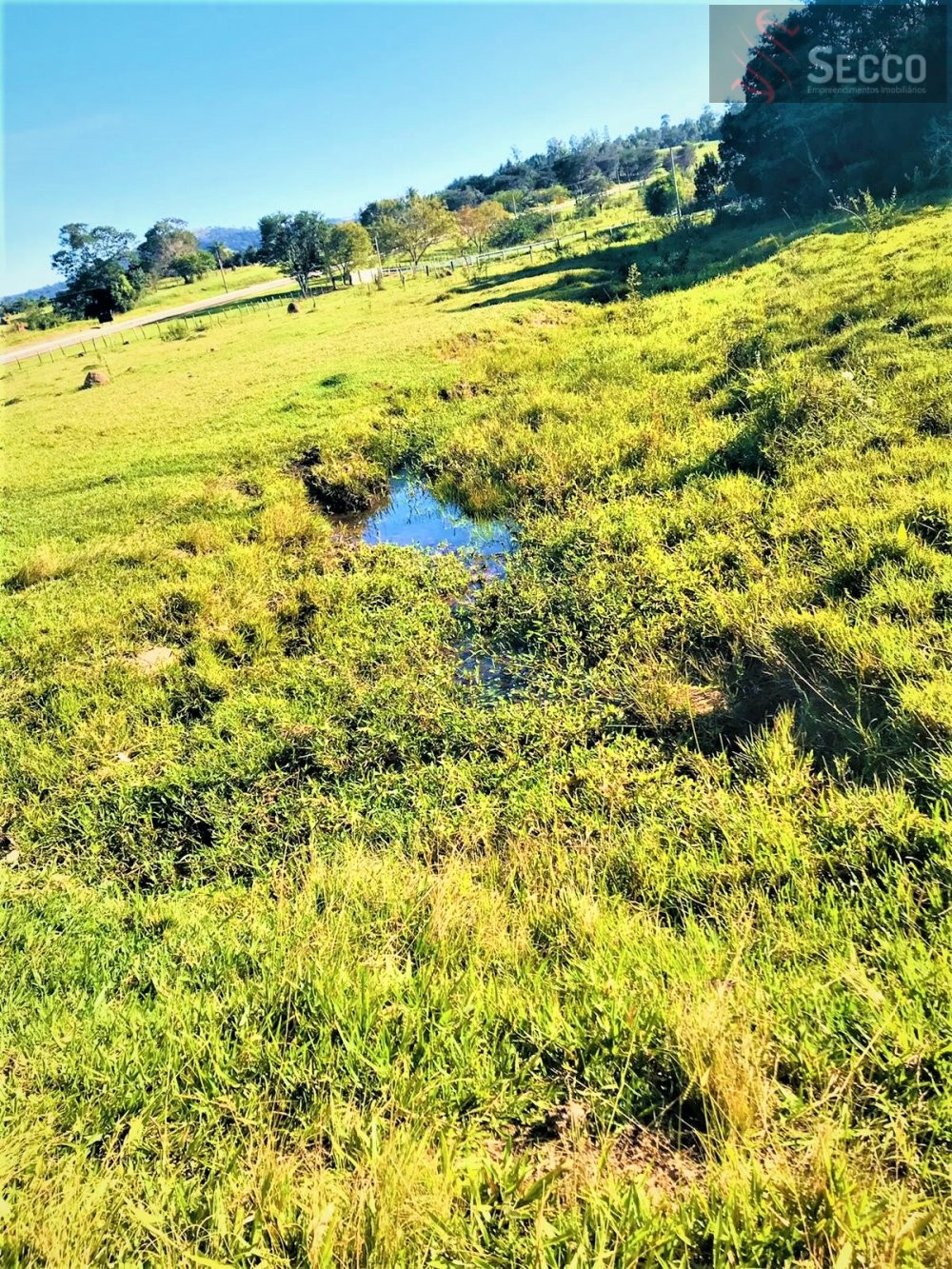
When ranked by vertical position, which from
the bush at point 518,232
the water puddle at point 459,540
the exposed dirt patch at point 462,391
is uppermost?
the bush at point 518,232

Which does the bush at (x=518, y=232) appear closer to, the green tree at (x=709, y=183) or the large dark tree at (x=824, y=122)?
the green tree at (x=709, y=183)

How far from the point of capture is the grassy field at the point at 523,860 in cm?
194

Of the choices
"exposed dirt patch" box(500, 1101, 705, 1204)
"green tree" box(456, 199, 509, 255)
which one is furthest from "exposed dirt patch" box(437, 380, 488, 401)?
"green tree" box(456, 199, 509, 255)

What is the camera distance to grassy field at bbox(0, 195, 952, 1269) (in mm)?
1937

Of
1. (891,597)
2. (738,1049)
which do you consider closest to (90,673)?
(738,1049)

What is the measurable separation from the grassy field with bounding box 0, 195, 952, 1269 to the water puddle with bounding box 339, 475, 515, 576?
43cm

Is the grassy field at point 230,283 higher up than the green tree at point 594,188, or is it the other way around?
the green tree at point 594,188

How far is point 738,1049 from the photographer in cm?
214

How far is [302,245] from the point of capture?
57.1m

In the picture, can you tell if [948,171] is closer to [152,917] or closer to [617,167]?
[152,917]

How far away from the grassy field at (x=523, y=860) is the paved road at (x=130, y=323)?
46.7 meters

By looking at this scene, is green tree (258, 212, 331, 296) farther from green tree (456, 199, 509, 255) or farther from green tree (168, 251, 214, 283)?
green tree (168, 251, 214, 283)

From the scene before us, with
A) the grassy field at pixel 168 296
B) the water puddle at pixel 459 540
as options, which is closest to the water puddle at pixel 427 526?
the water puddle at pixel 459 540

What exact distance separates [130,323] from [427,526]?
6129 cm
